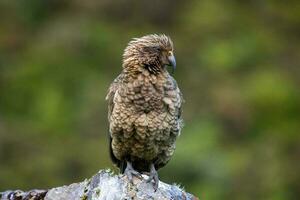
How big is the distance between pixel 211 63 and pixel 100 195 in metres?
12.7

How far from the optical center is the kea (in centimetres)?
1447

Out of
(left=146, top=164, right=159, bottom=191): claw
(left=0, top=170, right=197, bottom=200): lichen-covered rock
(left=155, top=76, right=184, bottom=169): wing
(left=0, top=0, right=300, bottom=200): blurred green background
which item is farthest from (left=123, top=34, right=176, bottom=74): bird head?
(left=0, top=0, right=300, bottom=200): blurred green background

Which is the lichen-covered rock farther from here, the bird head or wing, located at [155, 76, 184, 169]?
the bird head

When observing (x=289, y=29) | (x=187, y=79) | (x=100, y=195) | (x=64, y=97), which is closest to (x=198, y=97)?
(x=187, y=79)

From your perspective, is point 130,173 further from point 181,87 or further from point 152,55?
point 181,87

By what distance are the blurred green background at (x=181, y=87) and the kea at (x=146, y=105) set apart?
20.9 feet

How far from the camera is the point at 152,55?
48.0 ft

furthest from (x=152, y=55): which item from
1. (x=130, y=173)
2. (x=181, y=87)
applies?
(x=181, y=87)

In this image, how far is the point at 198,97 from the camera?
24.4 metres

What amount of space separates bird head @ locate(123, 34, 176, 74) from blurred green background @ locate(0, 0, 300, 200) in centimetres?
654

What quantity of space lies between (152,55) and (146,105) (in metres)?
0.54

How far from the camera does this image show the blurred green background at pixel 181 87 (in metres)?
22.5

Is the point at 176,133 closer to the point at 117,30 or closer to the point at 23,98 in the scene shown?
the point at 23,98

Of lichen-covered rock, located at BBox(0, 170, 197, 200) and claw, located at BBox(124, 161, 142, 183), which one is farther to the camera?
claw, located at BBox(124, 161, 142, 183)
